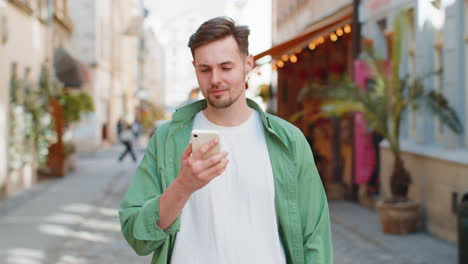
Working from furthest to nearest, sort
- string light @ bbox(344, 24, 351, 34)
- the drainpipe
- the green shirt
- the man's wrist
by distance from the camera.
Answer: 1. string light @ bbox(344, 24, 351, 34)
2. the drainpipe
3. the green shirt
4. the man's wrist

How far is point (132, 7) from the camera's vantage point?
6406 cm

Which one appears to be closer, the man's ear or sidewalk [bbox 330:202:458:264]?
the man's ear

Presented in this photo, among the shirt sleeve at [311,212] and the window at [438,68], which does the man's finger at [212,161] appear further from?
the window at [438,68]

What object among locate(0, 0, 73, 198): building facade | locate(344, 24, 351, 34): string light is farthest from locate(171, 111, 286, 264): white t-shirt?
locate(0, 0, 73, 198): building facade

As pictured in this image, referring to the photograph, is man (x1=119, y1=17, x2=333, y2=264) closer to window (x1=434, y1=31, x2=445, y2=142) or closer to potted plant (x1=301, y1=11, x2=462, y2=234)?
potted plant (x1=301, y1=11, x2=462, y2=234)

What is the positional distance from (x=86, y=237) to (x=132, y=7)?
55.9 metres

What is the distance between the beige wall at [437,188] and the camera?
9.16 metres

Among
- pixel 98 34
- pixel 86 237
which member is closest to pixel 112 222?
pixel 86 237

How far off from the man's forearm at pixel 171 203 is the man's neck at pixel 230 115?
0.38 meters

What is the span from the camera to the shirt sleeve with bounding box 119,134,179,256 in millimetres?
2326

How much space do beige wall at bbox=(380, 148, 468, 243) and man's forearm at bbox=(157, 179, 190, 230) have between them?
716 centimetres

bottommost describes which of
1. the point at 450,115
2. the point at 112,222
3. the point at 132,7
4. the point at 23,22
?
the point at 112,222

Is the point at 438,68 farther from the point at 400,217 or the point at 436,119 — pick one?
the point at 400,217

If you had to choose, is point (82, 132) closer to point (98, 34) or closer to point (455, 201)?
point (98, 34)
